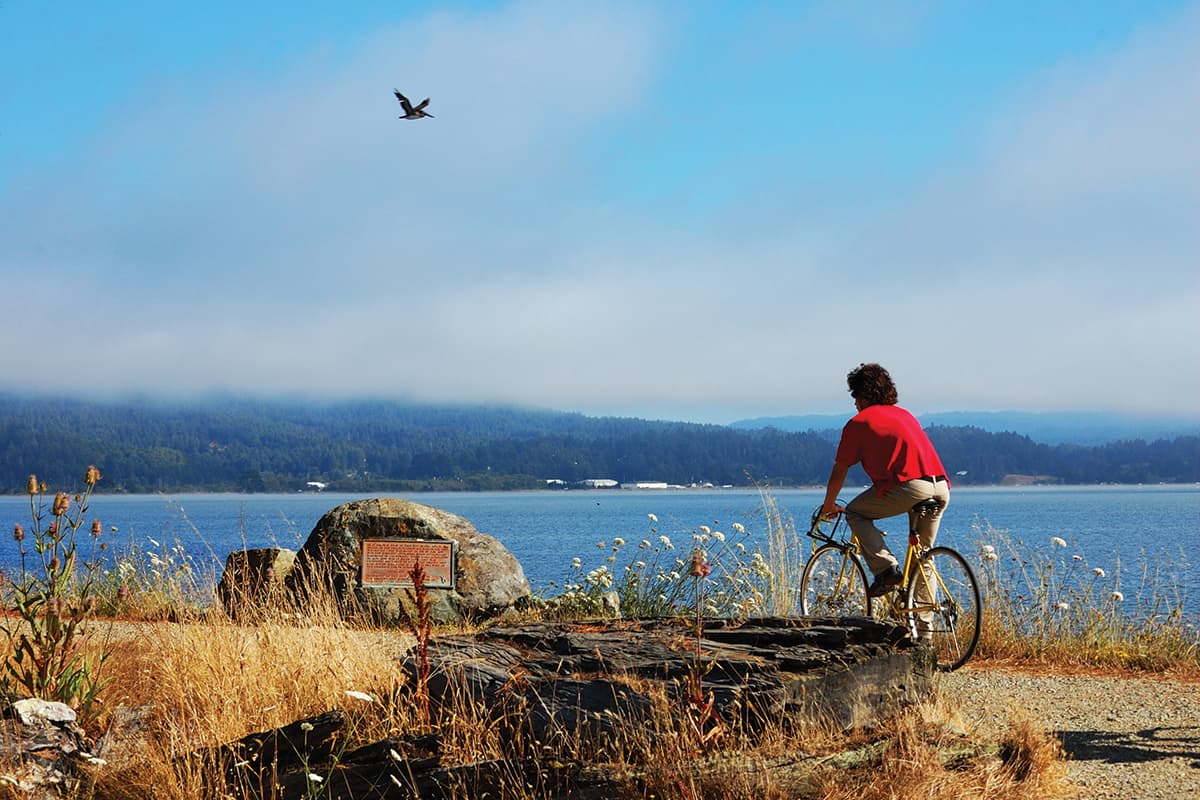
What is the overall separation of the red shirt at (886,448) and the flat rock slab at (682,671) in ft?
7.37

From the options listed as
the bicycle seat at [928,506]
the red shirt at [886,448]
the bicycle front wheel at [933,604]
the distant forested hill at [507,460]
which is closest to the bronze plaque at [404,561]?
the red shirt at [886,448]

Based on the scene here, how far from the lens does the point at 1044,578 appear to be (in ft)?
38.6

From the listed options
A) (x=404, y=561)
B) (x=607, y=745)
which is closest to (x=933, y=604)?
(x=607, y=745)

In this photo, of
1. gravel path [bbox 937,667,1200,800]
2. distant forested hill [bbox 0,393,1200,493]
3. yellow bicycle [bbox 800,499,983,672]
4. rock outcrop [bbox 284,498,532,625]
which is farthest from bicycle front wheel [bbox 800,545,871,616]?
distant forested hill [bbox 0,393,1200,493]

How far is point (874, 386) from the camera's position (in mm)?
9047

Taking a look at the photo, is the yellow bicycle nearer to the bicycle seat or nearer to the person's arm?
the bicycle seat

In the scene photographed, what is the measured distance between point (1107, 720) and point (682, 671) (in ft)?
11.6

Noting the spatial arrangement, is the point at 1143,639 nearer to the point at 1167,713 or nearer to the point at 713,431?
the point at 1167,713

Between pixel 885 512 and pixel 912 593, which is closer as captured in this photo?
pixel 912 593

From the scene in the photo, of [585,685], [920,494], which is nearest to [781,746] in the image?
[585,685]

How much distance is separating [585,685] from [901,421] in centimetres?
396

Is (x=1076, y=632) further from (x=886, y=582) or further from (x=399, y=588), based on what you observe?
(x=399, y=588)

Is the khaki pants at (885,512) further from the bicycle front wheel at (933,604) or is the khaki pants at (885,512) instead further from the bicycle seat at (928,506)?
the bicycle front wheel at (933,604)

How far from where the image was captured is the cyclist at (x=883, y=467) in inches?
344
